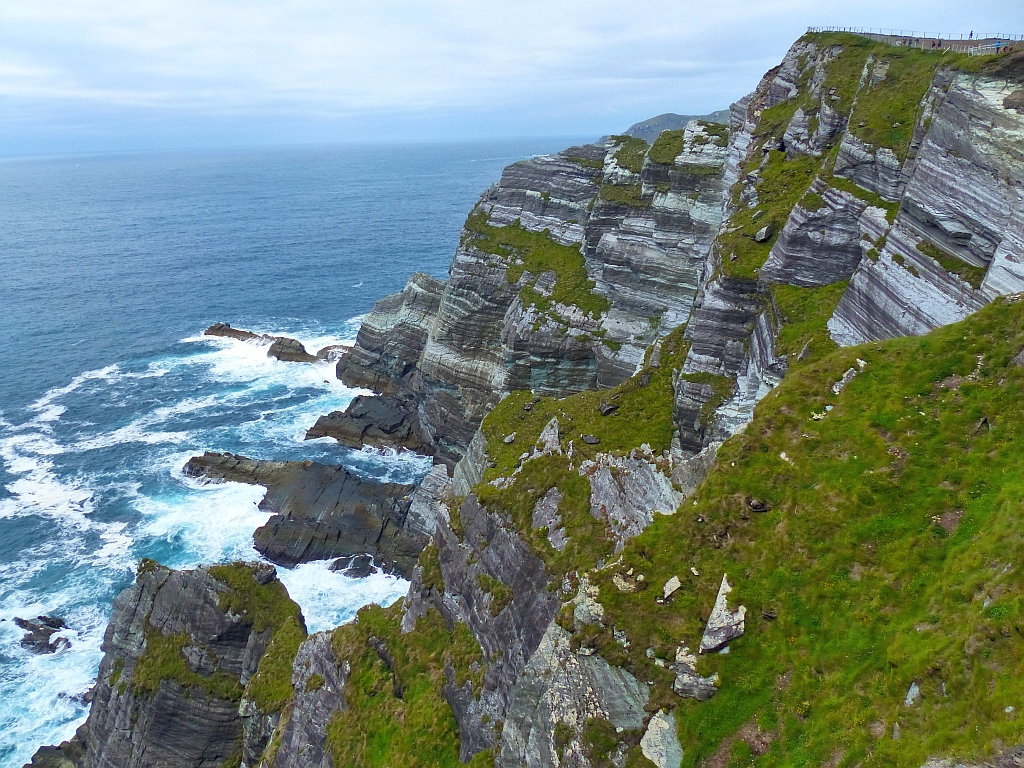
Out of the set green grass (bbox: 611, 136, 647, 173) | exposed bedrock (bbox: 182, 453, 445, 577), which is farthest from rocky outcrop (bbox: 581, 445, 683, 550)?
green grass (bbox: 611, 136, 647, 173)

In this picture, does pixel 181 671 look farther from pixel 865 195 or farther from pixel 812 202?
pixel 865 195

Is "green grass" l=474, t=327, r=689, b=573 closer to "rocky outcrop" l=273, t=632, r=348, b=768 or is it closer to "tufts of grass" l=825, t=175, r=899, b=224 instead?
"rocky outcrop" l=273, t=632, r=348, b=768

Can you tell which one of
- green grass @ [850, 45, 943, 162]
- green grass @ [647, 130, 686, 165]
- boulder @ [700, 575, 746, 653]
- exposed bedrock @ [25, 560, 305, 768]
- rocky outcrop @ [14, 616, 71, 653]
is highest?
green grass @ [850, 45, 943, 162]

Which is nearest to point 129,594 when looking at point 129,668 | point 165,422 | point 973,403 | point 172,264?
point 129,668

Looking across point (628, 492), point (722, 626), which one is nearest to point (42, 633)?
point (628, 492)

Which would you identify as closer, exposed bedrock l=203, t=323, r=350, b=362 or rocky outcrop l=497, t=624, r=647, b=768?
rocky outcrop l=497, t=624, r=647, b=768

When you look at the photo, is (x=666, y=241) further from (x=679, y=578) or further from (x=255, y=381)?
(x=255, y=381)

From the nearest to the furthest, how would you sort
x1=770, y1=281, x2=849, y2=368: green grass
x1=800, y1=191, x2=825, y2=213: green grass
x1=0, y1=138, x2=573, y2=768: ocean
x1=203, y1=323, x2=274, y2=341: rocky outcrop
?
x1=770, y1=281, x2=849, y2=368: green grass
x1=800, y1=191, x2=825, y2=213: green grass
x1=0, y1=138, x2=573, y2=768: ocean
x1=203, y1=323, x2=274, y2=341: rocky outcrop
